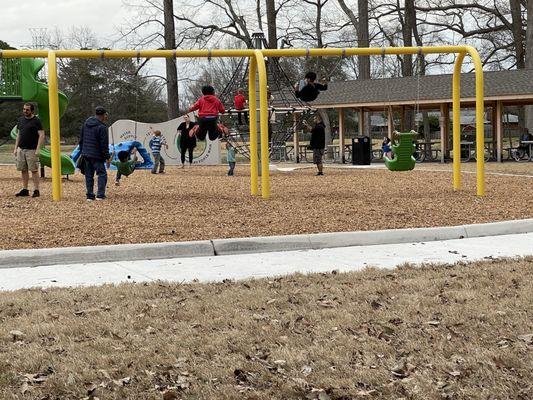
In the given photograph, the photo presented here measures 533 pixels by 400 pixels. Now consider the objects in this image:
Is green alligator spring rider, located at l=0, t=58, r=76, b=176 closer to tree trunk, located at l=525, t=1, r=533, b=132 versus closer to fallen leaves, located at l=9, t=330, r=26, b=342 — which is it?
fallen leaves, located at l=9, t=330, r=26, b=342

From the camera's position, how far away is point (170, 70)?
1543 inches

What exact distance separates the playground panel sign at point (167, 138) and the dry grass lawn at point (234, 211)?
650 inches

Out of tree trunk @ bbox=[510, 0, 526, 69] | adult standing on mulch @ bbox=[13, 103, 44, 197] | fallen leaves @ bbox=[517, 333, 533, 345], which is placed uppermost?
tree trunk @ bbox=[510, 0, 526, 69]

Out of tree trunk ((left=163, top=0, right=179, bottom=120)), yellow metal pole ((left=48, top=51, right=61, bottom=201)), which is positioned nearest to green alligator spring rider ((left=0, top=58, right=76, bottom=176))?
yellow metal pole ((left=48, top=51, right=61, bottom=201))

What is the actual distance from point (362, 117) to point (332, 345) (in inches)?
1332

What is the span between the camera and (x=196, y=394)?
4547 millimetres

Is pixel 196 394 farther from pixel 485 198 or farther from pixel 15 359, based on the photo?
pixel 485 198

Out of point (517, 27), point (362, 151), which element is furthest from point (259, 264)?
point (517, 27)

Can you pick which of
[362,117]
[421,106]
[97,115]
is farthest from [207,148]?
[97,115]

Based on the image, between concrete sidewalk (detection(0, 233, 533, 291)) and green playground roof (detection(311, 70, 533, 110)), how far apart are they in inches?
906

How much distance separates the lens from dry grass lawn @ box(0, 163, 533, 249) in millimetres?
10738

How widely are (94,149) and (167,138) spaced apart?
72.0 ft

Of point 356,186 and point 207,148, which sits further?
point 207,148

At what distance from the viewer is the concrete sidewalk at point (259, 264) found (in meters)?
8.16
